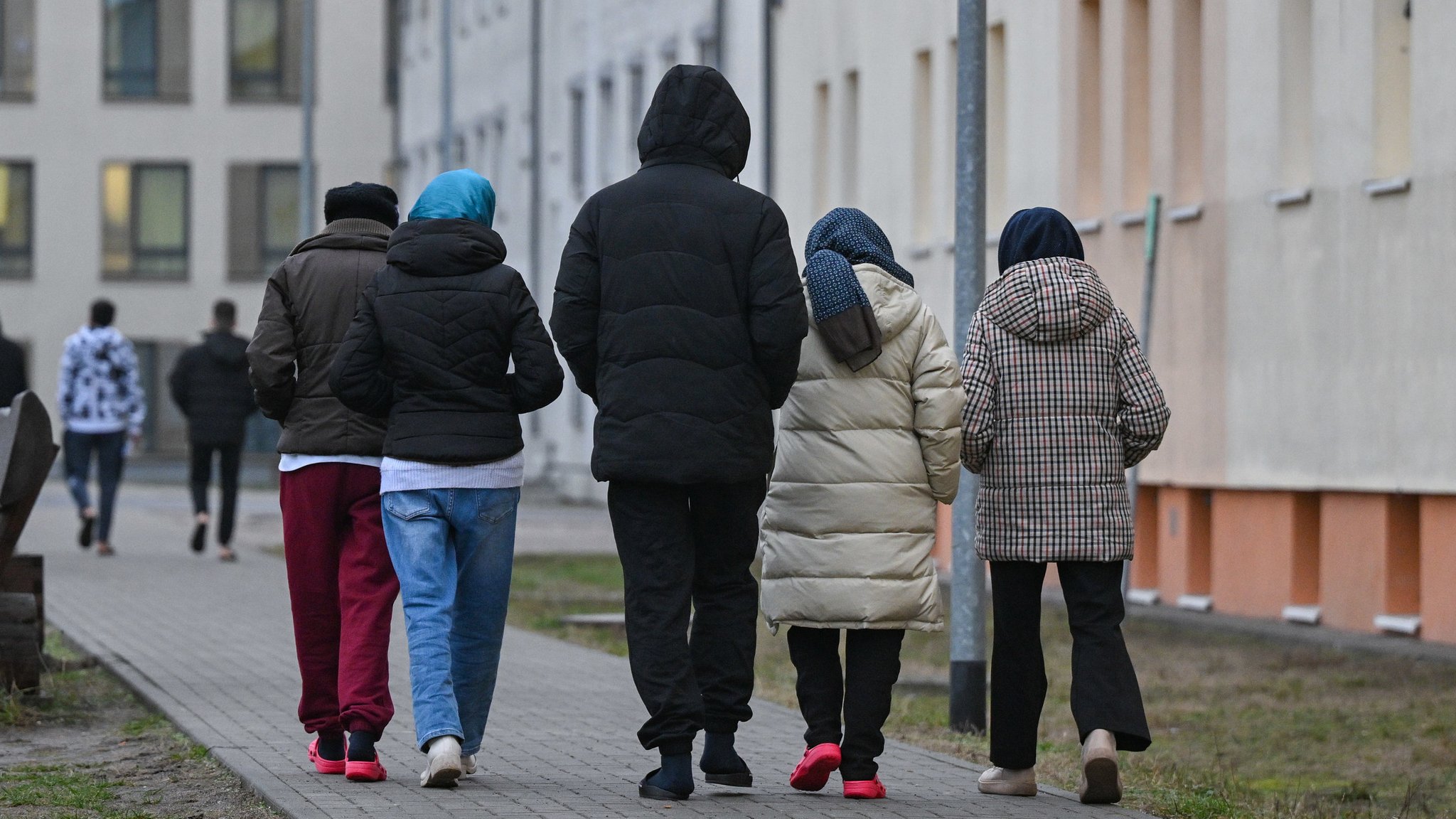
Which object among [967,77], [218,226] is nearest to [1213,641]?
[967,77]

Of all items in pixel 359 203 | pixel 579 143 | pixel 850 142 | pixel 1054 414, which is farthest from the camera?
pixel 579 143

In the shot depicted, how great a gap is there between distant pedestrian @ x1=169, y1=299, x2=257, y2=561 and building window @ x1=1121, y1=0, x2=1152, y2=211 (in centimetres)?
715

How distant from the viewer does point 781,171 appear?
99.1 feet

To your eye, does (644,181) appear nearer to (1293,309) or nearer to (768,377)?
(768,377)

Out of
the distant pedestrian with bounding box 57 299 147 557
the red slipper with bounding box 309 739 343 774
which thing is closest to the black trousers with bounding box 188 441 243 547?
the distant pedestrian with bounding box 57 299 147 557

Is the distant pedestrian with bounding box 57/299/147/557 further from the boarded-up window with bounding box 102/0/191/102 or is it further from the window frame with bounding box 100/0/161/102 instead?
the boarded-up window with bounding box 102/0/191/102

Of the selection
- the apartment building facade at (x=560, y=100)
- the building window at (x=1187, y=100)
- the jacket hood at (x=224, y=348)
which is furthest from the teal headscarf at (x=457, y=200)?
the apartment building facade at (x=560, y=100)

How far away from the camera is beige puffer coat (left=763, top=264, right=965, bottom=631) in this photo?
24.8ft

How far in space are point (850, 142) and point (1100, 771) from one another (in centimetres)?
2085

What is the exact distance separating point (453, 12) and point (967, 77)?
41602mm

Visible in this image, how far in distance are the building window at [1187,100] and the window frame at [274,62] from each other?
40.4 metres

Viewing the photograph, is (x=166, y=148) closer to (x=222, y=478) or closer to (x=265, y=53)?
(x=265, y=53)

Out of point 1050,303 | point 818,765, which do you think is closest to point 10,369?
point 818,765

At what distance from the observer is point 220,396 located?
65.0 feet
